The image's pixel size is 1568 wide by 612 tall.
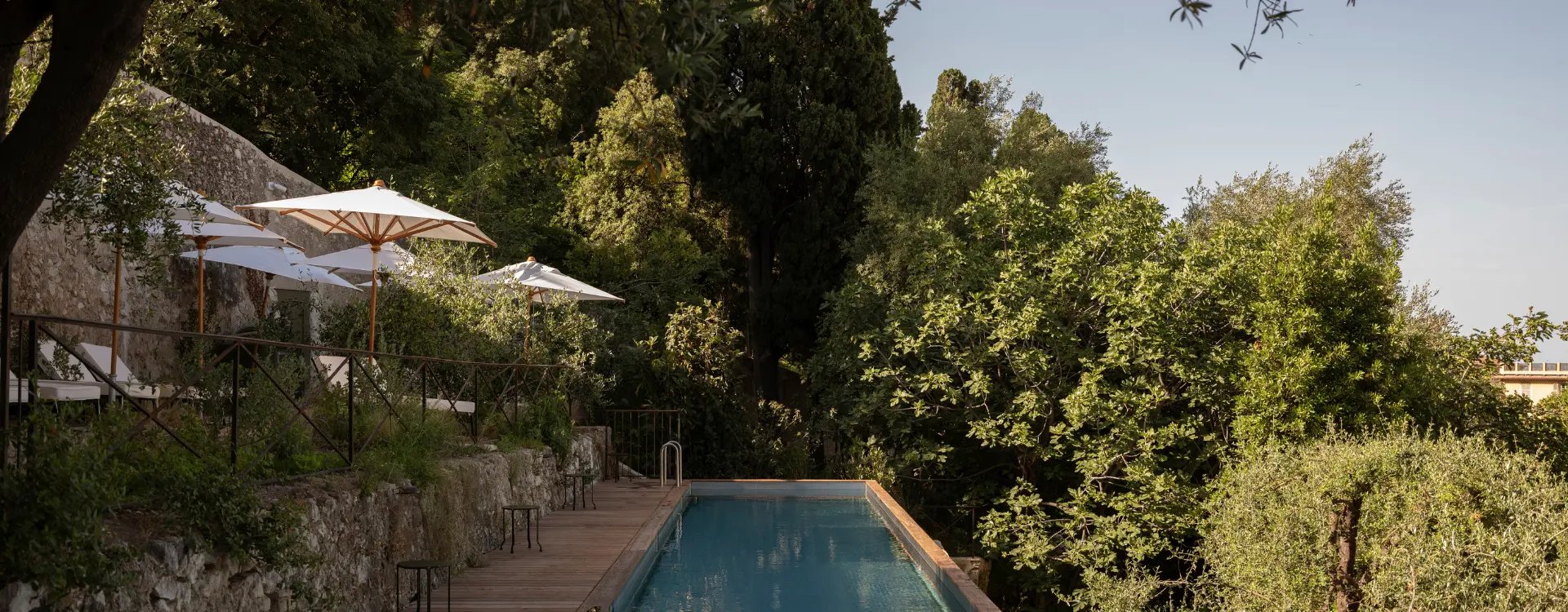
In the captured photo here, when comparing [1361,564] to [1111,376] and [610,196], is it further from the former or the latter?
[610,196]

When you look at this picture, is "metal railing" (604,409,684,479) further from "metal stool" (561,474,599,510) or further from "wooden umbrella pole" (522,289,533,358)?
"metal stool" (561,474,599,510)

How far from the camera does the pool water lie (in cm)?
909

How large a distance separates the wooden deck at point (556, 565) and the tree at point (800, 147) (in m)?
8.77

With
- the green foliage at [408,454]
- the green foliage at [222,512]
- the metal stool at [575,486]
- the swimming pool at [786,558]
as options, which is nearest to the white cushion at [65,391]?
the green foliage at [222,512]

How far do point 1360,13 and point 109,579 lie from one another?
518 centimetres

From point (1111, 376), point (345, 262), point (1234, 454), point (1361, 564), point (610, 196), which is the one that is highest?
point (610, 196)

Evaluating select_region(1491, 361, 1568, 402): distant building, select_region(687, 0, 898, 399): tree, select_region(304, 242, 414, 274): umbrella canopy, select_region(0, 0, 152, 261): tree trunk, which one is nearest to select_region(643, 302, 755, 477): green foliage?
select_region(687, 0, 898, 399): tree

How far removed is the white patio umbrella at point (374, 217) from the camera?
894 centimetres

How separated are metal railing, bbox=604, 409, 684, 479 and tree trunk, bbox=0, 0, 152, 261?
13239 millimetres

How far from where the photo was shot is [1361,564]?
471 inches

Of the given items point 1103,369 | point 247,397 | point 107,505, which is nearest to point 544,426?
point 247,397

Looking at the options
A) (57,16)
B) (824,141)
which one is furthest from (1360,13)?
(824,141)

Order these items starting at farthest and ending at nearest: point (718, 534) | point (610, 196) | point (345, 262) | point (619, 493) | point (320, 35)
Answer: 1. point (610, 196)
2. point (320, 35)
3. point (619, 493)
4. point (718, 534)
5. point (345, 262)

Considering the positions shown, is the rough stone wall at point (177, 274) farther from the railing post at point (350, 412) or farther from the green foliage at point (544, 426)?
the green foliage at point (544, 426)
